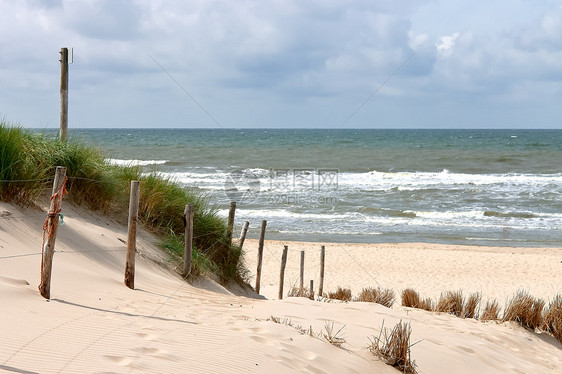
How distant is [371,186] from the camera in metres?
31.4

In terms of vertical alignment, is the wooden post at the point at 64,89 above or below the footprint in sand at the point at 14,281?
above

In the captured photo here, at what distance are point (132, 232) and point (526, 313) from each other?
5.34 meters

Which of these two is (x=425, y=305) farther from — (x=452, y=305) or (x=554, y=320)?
(x=554, y=320)

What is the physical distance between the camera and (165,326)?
5082 millimetres

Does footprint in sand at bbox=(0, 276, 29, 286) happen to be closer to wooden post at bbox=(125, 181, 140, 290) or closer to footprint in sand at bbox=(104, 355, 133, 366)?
wooden post at bbox=(125, 181, 140, 290)

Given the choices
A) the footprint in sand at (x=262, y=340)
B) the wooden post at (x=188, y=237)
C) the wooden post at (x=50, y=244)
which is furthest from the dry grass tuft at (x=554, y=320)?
the wooden post at (x=50, y=244)

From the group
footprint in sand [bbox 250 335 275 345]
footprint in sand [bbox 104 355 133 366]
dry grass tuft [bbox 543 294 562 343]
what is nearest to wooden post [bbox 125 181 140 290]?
footprint in sand [bbox 250 335 275 345]

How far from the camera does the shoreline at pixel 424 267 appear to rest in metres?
13.5

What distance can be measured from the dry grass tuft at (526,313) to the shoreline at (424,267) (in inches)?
182

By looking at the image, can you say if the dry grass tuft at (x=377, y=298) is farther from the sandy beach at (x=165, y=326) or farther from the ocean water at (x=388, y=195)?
the ocean water at (x=388, y=195)

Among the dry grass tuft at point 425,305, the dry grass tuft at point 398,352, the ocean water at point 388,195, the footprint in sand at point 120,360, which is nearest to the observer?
the footprint in sand at point 120,360

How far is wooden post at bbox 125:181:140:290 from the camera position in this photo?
270 inches

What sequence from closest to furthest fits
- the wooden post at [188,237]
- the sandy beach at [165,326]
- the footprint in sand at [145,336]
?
1. the sandy beach at [165,326]
2. the footprint in sand at [145,336]
3. the wooden post at [188,237]

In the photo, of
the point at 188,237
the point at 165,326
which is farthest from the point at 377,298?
the point at 165,326
